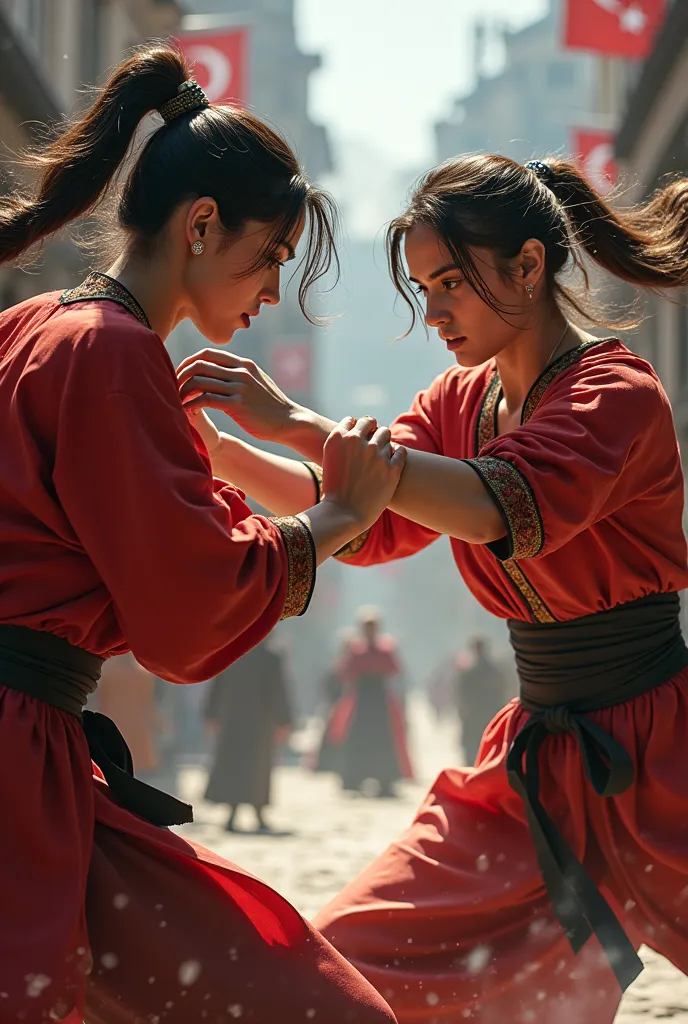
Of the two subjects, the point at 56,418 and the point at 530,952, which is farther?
the point at 530,952

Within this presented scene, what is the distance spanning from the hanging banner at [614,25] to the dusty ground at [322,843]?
8.78 m

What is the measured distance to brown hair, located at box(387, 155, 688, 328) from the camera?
2.91 m

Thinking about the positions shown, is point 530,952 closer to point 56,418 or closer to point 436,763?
point 56,418

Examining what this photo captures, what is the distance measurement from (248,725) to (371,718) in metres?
2.78

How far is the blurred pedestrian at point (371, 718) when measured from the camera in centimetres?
1304

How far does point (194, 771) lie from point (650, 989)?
11.8 m

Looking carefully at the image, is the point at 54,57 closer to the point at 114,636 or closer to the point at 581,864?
the point at 581,864

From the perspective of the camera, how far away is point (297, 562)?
7.45ft

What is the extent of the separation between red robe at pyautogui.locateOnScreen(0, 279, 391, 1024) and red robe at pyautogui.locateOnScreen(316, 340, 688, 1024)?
647mm

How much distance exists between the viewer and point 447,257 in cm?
291

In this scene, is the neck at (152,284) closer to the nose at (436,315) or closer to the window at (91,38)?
the nose at (436,315)

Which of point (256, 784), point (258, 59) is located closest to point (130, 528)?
point (256, 784)

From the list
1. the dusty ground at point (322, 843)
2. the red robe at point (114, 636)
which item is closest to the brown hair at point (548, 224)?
the red robe at point (114, 636)

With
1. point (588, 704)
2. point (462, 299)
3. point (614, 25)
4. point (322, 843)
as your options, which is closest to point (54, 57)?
point (614, 25)
